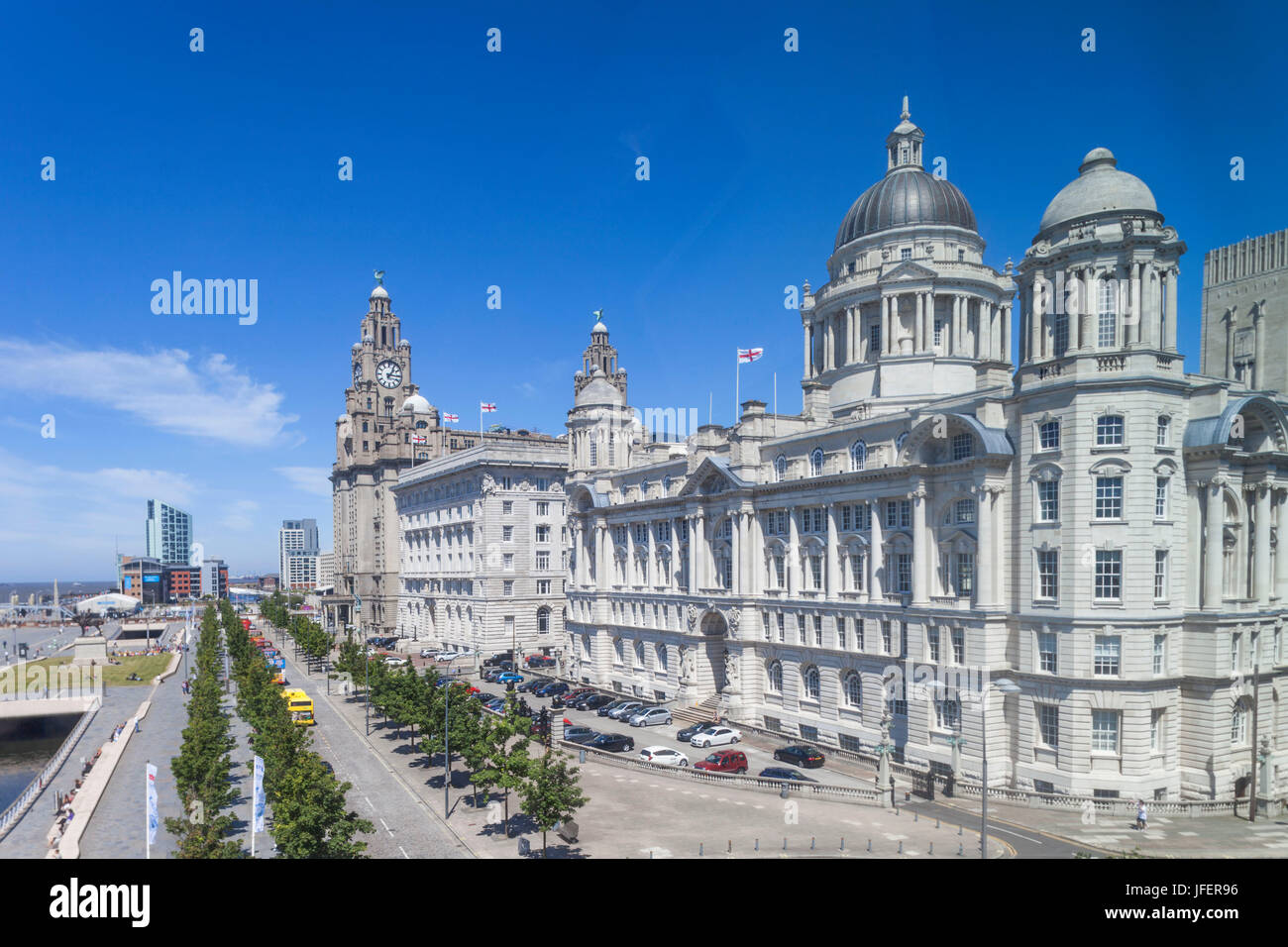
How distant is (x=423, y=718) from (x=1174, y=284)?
56.3 m

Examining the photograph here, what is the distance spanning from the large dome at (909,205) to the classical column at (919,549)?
3386 cm

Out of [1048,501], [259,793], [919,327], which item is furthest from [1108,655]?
[259,793]

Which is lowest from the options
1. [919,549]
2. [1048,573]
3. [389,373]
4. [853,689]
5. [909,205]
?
[853,689]

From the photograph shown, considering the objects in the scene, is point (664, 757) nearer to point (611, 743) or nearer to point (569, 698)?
point (611, 743)

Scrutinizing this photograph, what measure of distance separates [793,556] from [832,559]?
499 cm

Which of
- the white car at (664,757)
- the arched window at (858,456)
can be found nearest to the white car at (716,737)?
the white car at (664,757)

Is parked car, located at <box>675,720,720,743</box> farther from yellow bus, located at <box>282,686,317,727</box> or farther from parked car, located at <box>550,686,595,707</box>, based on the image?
yellow bus, located at <box>282,686,317,727</box>

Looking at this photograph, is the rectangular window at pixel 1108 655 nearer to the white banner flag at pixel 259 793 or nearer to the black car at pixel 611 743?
the black car at pixel 611 743

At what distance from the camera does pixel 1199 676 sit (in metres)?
48.1

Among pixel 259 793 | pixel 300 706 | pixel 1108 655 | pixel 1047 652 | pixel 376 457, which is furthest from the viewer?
pixel 376 457

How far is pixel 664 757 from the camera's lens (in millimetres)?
58531

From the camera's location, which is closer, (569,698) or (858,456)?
(858,456)
